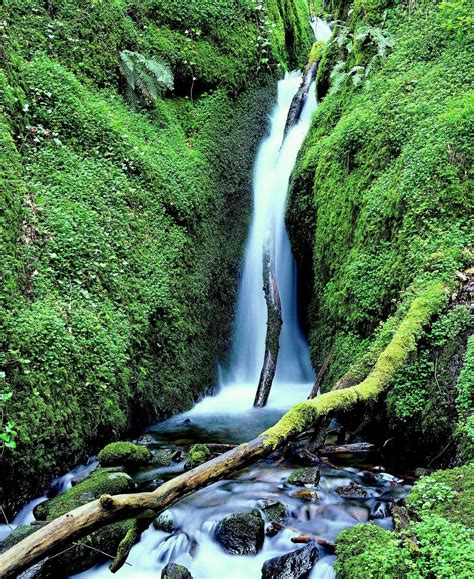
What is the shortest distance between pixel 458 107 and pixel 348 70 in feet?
15.0

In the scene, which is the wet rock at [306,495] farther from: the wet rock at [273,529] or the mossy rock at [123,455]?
the mossy rock at [123,455]

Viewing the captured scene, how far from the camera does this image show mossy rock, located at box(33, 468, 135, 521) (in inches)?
176

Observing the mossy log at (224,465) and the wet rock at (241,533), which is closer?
the mossy log at (224,465)

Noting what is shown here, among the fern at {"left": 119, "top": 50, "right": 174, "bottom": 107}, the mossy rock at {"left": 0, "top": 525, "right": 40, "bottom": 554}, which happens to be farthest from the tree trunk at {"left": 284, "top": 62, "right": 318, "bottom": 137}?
the mossy rock at {"left": 0, "top": 525, "right": 40, "bottom": 554}

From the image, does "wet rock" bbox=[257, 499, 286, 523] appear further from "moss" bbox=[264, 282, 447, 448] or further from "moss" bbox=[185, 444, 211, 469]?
"moss" bbox=[185, 444, 211, 469]

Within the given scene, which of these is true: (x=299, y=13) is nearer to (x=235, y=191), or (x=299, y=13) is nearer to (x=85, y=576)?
(x=235, y=191)

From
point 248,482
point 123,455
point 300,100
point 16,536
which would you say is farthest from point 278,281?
point 16,536

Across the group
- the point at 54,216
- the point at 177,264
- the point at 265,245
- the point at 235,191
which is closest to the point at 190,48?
the point at 235,191

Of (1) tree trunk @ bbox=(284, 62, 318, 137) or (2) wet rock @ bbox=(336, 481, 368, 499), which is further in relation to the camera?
(1) tree trunk @ bbox=(284, 62, 318, 137)

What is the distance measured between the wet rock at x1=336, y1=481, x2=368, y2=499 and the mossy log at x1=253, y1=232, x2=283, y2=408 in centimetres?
354

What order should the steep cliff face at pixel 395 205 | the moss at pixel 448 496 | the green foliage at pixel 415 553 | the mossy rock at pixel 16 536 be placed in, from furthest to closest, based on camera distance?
the steep cliff face at pixel 395 205
the mossy rock at pixel 16 536
the moss at pixel 448 496
the green foliage at pixel 415 553

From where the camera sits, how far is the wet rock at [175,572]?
3820 mm

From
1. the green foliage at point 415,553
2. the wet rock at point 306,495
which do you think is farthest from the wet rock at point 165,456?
the green foliage at point 415,553

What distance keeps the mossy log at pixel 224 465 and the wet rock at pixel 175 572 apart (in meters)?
0.73
